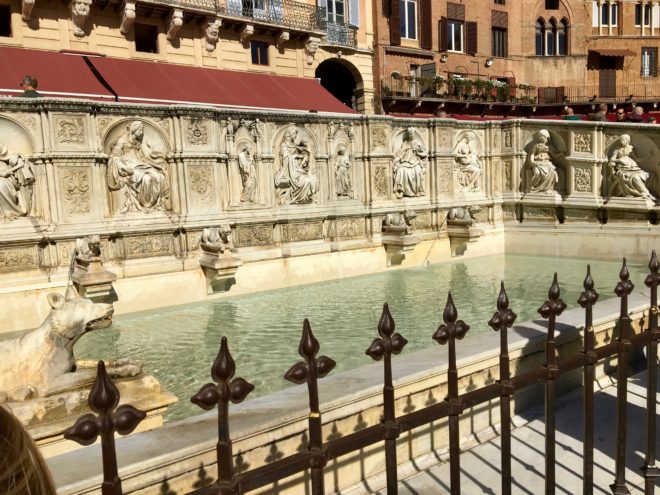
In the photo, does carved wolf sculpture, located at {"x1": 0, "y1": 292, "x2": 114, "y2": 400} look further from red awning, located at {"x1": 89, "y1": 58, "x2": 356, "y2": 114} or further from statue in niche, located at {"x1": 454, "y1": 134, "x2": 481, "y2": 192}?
red awning, located at {"x1": 89, "y1": 58, "x2": 356, "y2": 114}

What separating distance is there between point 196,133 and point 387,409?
7.26 meters

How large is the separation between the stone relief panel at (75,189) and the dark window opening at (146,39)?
14.9 meters

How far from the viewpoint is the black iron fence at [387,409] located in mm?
1958

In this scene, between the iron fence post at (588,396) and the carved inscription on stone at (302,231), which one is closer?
the iron fence post at (588,396)

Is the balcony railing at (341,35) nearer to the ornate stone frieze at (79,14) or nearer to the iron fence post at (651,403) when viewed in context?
the ornate stone frieze at (79,14)

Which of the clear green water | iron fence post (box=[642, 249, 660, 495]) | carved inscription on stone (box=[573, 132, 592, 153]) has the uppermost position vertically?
carved inscription on stone (box=[573, 132, 592, 153])

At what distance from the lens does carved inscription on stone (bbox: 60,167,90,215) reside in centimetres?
817

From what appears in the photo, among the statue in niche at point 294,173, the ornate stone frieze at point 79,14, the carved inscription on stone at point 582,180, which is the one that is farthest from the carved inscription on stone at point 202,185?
the ornate stone frieze at point 79,14

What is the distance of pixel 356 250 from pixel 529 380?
25.9 ft

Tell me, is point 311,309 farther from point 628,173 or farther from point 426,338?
point 628,173

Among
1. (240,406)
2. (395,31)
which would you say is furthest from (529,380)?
(395,31)

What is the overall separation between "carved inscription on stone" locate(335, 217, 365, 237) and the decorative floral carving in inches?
113

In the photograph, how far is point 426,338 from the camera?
6949 millimetres

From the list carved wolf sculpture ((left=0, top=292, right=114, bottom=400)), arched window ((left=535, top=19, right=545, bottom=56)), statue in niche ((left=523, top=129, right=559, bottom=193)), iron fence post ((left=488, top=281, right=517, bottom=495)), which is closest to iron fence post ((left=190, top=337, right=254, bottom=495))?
iron fence post ((left=488, top=281, right=517, bottom=495))
